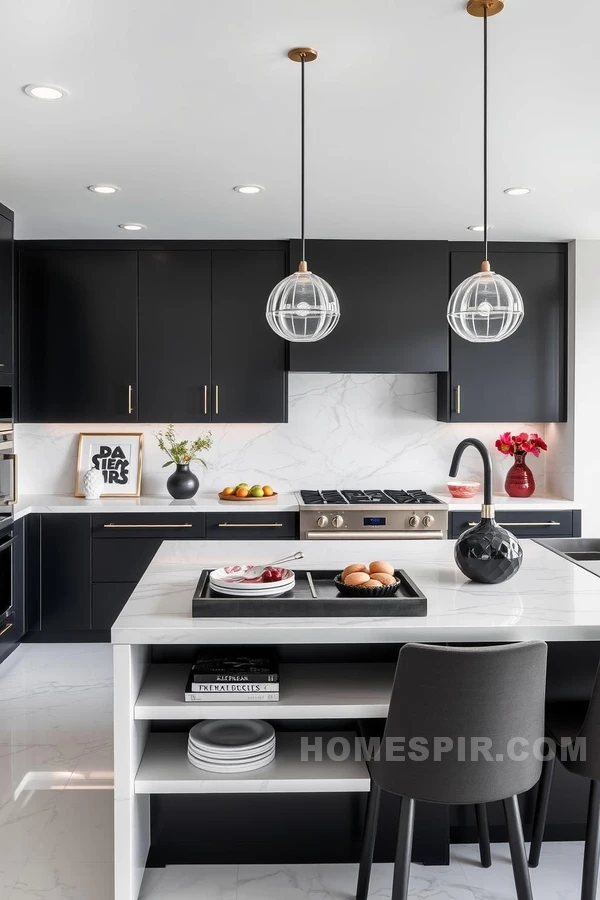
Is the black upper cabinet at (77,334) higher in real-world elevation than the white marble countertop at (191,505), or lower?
higher

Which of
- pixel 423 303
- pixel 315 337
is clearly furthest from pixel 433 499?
pixel 315 337

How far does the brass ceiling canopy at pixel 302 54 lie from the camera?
2.31m

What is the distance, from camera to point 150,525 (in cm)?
471

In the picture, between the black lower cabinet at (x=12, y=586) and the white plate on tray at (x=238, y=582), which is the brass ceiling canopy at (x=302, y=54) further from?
the black lower cabinet at (x=12, y=586)

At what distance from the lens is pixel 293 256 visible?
4836mm

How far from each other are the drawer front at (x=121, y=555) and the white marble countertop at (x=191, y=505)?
0.19 metres

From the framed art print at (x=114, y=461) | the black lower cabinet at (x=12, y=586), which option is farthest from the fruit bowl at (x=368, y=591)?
the framed art print at (x=114, y=461)

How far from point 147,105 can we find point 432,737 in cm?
221

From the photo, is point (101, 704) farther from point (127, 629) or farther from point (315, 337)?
point (315, 337)

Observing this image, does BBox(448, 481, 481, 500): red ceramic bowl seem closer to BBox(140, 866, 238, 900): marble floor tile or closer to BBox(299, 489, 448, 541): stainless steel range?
BBox(299, 489, 448, 541): stainless steel range

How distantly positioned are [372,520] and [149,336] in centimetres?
178

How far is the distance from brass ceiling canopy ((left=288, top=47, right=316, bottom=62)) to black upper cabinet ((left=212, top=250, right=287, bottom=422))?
2.53m

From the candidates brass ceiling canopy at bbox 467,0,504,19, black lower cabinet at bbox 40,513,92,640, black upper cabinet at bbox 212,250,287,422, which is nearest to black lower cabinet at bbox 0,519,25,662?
black lower cabinet at bbox 40,513,92,640

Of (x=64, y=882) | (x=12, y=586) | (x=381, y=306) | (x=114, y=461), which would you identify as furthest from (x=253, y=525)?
(x=64, y=882)
